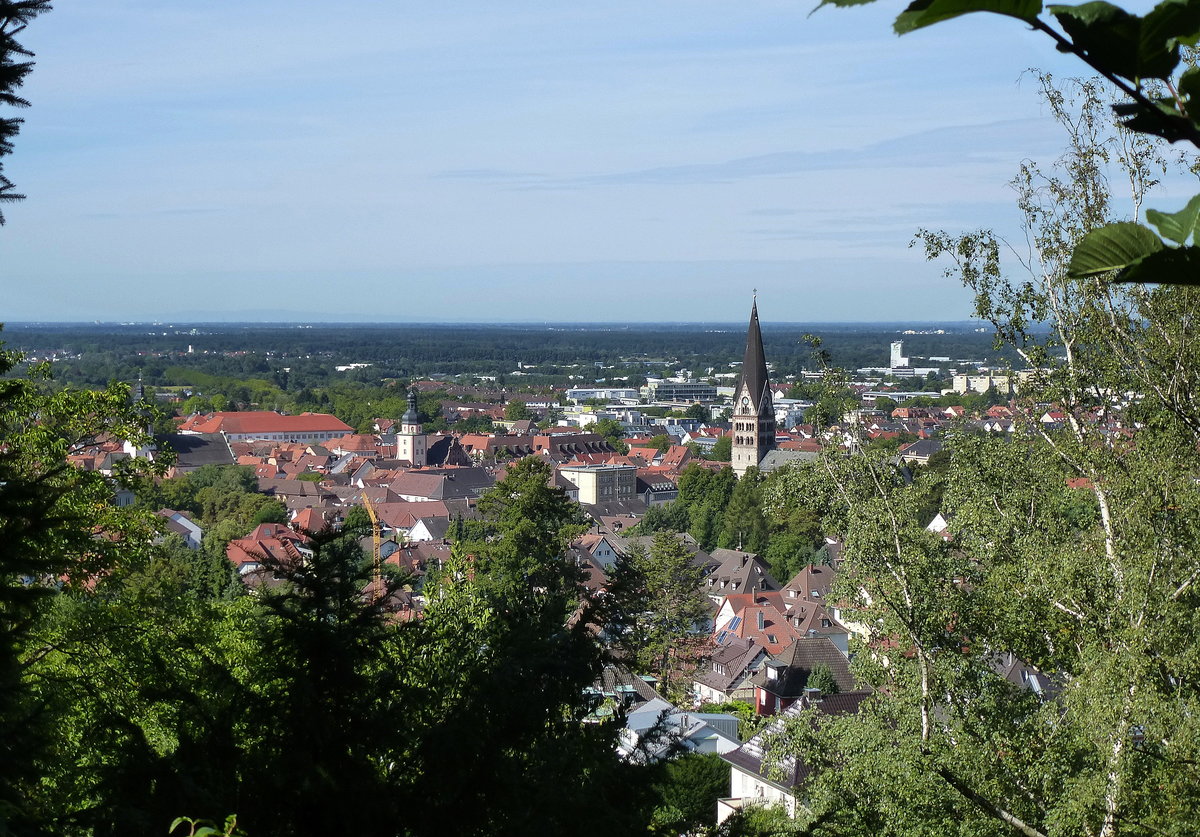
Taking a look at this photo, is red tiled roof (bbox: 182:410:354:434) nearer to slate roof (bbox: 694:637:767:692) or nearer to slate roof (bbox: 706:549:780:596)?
slate roof (bbox: 706:549:780:596)

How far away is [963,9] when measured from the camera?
118 cm

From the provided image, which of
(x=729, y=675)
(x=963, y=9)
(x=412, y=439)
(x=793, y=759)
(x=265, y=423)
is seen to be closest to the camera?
(x=963, y=9)

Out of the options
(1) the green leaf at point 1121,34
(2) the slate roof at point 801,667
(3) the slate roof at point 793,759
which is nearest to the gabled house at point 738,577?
(2) the slate roof at point 801,667

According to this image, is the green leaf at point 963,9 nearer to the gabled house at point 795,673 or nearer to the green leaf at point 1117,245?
the green leaf at point 1117,245

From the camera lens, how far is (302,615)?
14.6 ft

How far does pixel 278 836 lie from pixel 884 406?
120 metres

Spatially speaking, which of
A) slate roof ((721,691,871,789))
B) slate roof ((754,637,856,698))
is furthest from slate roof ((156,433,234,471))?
slate roof ((721,691,871,789))

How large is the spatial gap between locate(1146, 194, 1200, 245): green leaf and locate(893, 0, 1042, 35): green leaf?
0.29 m

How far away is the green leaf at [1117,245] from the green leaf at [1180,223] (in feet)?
0.12

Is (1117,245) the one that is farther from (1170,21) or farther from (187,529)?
(187,529)

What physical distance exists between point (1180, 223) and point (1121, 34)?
219 millimetres

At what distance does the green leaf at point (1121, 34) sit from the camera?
4.05ft

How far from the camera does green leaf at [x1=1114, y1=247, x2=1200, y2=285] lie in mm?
1284

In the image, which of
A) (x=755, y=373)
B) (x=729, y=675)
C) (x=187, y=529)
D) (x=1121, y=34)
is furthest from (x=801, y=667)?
(x=755, y=373)
